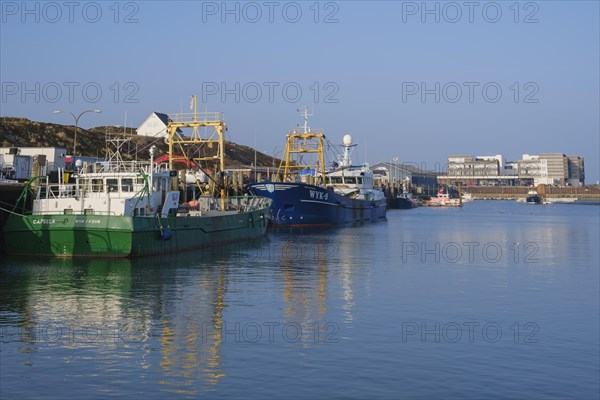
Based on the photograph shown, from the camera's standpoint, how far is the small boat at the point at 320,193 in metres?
68.3

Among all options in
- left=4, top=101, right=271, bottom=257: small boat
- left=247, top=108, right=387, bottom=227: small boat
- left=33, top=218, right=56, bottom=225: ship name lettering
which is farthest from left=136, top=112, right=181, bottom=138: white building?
left=33, top=218, right=56, bottom=225: ship name lettering

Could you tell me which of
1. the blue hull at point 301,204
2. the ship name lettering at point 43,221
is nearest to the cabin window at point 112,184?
the ship name lettering at point 43,221

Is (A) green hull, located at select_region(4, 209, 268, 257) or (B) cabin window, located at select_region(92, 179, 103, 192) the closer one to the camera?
(A) green hull, located at select_region(4, 209, 268, 257)

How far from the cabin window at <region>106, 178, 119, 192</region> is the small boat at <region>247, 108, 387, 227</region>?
29.0 metres

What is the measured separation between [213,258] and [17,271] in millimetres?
11434

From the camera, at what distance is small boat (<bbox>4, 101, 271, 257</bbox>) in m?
34.7

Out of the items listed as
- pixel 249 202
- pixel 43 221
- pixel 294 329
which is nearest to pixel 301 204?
pixel 249 202

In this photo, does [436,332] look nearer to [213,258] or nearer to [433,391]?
[433,391]

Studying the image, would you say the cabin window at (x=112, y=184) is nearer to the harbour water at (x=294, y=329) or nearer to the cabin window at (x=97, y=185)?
the cabin window at (x=97, y=185)

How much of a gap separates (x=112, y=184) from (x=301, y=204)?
1293 inches

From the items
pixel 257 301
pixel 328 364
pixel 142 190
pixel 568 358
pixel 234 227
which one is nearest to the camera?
pixel 328 364

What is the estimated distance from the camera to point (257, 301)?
25.7m

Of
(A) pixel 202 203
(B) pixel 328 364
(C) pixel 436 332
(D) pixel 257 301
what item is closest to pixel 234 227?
(A) pixel 202 203

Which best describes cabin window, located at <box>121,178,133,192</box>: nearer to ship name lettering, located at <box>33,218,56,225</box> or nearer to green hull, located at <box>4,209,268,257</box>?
green hull, located at <box>4,209,268,257</box>
